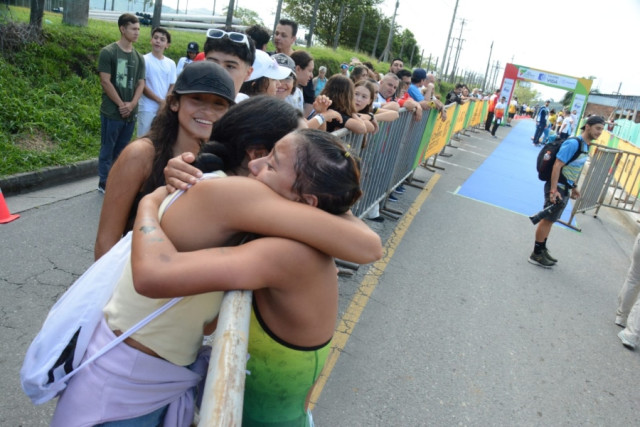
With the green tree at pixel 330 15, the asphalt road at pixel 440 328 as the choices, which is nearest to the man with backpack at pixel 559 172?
the asphalt road at pixel 440 328

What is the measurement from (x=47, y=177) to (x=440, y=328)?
5043 millimetres

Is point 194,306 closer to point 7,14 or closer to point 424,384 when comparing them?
point 424,384

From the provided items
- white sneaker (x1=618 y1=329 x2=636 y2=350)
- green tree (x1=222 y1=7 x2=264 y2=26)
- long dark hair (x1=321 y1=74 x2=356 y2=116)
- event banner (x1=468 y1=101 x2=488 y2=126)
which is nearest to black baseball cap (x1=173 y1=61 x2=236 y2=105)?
long dark hair (x1=321 y1=74 x2=356 y2=116)

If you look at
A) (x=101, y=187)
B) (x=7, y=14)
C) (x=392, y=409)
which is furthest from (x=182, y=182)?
(x=7, y=14)

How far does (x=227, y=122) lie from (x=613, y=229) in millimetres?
10409

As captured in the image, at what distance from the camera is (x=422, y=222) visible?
7.62 m

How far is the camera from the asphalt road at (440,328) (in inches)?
133

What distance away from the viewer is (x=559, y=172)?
6.57 meters

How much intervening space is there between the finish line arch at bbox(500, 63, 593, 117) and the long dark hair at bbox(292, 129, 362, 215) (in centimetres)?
3041

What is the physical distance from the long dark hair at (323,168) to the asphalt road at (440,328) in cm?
215

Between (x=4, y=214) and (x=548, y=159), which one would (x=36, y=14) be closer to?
(x=4, y=214)

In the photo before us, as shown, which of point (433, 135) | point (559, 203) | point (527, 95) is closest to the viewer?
point (559, 203)

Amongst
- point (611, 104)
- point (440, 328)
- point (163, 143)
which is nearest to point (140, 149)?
point (163, 143)

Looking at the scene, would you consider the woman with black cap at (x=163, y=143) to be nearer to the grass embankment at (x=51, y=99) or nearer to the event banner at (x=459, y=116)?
the grass embankment at (x=51, y=99)
